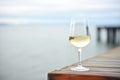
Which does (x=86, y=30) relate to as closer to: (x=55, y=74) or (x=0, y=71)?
(x=55, y=74)

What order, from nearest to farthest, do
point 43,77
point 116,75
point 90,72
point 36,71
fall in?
1. point 116,75
2. point 90,72
3. point 43,77
4. point 36,71

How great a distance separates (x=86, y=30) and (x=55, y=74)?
0.33 meters

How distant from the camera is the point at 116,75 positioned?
181 centimetres

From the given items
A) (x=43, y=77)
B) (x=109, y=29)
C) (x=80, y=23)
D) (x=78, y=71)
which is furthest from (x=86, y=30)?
(x=109, y=29)

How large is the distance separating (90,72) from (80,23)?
0.97 ft

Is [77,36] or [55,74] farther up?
[77,36]

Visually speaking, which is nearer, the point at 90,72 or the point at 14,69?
the point at 90,72

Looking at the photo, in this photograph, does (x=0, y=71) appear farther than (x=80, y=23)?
Yes

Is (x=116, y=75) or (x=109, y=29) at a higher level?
(x=109, y=29)

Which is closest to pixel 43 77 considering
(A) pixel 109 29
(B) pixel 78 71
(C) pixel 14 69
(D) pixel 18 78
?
(D) pixel 18 78

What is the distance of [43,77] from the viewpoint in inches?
392

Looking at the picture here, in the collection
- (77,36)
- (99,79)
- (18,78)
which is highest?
(77,36)

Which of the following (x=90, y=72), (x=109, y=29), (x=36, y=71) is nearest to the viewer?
(x=90, y=72)

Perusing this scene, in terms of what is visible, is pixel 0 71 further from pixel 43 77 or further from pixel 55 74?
pixel 55 74
